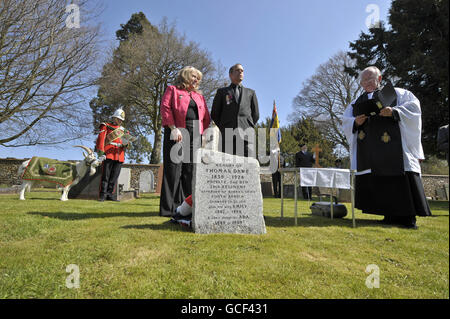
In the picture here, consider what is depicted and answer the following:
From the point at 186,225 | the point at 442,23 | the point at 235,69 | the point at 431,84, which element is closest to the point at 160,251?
the point at 186,225

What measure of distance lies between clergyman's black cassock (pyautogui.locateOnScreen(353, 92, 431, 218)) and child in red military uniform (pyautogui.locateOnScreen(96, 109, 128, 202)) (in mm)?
6391

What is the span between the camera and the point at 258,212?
3.06 metres

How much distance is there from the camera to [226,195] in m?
3.10

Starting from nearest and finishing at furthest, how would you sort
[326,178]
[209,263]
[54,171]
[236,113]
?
[209,263]
[326,178]
[236,113]
[54,171]

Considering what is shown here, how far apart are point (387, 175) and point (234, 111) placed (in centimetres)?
269

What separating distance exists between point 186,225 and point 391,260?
2.25 m

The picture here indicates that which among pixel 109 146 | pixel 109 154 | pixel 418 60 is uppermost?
pixel 418 60

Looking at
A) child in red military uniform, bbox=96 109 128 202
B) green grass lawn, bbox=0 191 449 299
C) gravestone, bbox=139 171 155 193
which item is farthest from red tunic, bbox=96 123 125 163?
gravestone, bbox=139 171 155 193

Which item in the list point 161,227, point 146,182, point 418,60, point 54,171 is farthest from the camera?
point 146,182

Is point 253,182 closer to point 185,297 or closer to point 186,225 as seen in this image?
point 186,225

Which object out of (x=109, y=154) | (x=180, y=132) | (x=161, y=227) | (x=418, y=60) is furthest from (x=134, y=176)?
(x=418, y=60)

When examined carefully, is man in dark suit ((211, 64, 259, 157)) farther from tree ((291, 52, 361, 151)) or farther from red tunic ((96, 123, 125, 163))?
tree ((291, 52, 361, 151))

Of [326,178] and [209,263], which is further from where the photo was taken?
[326,178]

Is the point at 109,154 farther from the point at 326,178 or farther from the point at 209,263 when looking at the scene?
the point at 209,263
